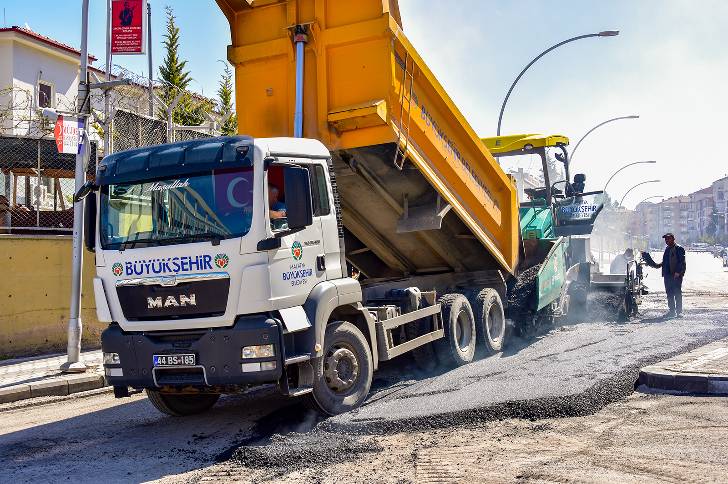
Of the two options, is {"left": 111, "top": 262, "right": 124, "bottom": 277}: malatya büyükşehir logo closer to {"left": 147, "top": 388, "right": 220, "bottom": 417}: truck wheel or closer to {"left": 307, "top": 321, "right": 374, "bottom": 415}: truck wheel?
{"left": 147, "top": 388, "right": 220, "bottom": 417}: truck wheel

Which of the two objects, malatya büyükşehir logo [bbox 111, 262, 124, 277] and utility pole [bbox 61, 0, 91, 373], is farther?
utility pole [bbox 61, 0, 91, 373]

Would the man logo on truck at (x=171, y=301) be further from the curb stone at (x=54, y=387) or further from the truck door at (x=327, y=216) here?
the curb stone at (x=54, y=387)

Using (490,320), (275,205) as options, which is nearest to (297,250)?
(275,205)

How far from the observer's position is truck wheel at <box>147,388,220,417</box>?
703 centimetres

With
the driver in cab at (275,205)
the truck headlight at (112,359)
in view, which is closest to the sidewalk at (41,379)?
the truck headlight at (112,359)

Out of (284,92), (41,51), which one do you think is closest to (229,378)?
(284,92)

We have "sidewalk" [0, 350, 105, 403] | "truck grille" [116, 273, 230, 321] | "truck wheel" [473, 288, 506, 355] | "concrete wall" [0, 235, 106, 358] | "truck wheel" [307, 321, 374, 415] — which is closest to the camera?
"truck grille" [116, 273, 230, 321]

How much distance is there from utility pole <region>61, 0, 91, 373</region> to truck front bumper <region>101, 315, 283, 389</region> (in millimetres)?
3920

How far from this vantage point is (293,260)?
20.5ft

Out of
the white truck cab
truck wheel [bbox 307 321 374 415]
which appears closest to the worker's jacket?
truck wheel [bbox 307 321 374 415]

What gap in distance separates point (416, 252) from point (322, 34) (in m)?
3.56

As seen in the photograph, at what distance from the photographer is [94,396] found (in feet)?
28.7

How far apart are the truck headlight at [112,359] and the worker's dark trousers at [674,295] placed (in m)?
11.1

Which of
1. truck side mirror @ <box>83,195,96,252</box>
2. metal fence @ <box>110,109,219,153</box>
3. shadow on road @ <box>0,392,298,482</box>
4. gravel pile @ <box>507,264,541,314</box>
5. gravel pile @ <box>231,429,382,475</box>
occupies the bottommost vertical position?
shadow on road @ <box>0,392,298,482</box>
